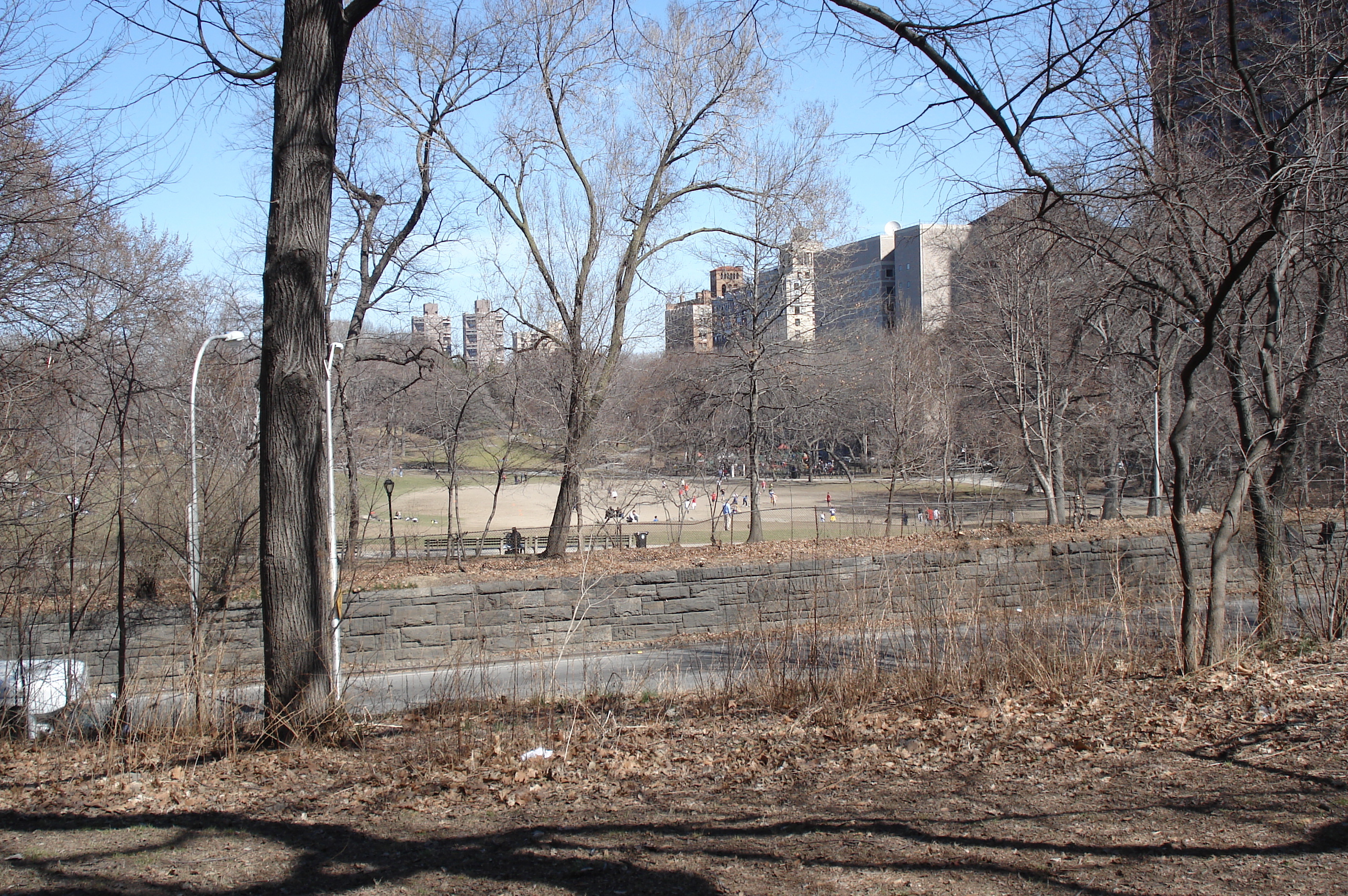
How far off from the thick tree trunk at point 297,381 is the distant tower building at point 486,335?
12.9 metres

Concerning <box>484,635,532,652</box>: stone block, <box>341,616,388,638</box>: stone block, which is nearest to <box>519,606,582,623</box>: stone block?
<box>484,635,532,652</box>: stone block

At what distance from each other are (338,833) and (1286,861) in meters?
3.74

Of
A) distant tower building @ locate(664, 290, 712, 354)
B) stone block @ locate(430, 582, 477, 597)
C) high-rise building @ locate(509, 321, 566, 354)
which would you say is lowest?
stone block @ locate(430, 582, 477, 597)

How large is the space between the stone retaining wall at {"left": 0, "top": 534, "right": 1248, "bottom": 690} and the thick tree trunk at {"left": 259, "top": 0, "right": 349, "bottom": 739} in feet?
20.3

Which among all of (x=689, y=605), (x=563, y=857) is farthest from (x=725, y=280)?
(x=563, y=857)

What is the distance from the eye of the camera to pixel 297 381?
213 inches

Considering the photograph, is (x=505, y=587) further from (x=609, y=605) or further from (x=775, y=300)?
(x=775, y=300)

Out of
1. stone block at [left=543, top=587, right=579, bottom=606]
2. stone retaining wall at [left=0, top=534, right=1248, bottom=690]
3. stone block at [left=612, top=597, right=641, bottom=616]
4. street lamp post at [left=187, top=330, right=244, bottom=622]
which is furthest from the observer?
stone block at [left=612, top=597, right=641, bottom=616]

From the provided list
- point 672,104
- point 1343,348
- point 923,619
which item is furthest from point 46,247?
point 1343,348

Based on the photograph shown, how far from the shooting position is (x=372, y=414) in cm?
2383

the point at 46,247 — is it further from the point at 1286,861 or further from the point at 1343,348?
the point at 1343,348

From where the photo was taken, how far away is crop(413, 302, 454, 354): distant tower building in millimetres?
19219

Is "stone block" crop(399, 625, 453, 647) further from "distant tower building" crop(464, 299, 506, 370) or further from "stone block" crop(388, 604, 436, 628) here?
"distant tower building" crop(464, 299, 506, 370)

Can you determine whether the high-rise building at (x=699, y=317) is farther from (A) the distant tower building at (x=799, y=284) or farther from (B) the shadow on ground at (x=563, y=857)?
(B) the shadow on ground at (x=563, y=857)
